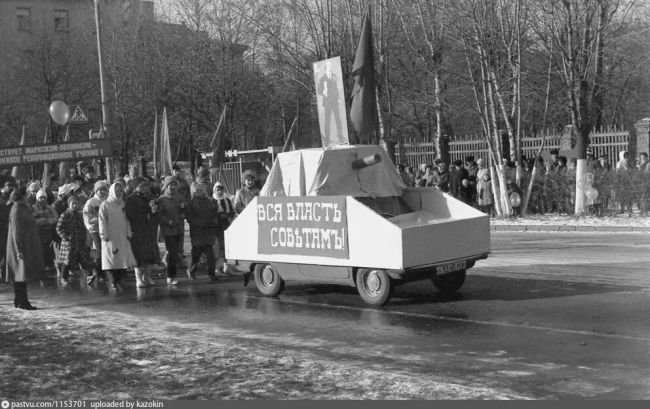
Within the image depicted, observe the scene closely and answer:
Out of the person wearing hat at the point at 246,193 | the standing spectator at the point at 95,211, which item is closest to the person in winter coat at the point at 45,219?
the standing spectator at the point at 95,211

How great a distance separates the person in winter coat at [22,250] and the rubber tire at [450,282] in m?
5.40

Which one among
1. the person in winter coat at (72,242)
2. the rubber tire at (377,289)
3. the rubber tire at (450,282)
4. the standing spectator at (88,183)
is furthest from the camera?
the standing spectator at (88,183)

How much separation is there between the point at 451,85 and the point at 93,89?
770 inches

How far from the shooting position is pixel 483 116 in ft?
88.2

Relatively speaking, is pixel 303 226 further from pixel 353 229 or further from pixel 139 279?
pixel 139 279

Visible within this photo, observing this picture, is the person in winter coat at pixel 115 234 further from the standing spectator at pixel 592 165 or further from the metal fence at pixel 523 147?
the metal fence at pixel 523 147

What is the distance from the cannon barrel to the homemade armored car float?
14 millimetres

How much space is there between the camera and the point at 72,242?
53.2 feet

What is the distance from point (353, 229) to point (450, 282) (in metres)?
1.72

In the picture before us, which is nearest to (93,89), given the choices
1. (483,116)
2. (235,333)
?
(483,116)

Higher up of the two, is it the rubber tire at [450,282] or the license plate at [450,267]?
the license plate at [450,267]

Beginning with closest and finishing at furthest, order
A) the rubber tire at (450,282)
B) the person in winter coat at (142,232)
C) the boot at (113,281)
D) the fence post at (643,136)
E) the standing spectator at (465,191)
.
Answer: the rubber tire at (450,282) < the boot at (113,281) < the person in winter coat at (142,232) < the standing spectator at (465,191) < the fence post at (643,136)

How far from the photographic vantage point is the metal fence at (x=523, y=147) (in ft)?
99.0

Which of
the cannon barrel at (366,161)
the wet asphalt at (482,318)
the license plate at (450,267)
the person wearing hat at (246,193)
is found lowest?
the wet asphalt at (482,318)
